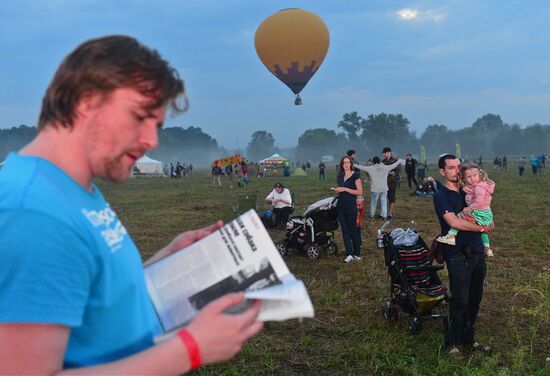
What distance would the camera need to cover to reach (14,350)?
1.07 m

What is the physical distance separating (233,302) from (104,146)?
52 cm

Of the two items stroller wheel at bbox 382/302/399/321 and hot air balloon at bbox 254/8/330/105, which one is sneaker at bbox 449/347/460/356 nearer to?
stroller wheel at bbox 382/302/399/321

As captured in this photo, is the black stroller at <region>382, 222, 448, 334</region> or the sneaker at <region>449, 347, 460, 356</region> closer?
the sneaker at <region>449, 347, 460, 356</region>

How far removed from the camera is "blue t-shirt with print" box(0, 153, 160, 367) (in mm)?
1062

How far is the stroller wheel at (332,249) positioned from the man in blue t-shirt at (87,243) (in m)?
8.60

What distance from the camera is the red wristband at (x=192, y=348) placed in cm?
122

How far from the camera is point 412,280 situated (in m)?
5.99

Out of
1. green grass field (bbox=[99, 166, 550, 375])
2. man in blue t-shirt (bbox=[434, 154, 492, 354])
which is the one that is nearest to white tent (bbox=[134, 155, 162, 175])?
green grass field (bbox=[99, 166, 550, 375])

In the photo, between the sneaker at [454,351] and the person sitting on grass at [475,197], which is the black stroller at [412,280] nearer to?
the sneaker at [454,351]

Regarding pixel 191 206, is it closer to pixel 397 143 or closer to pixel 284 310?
pixel 284 310

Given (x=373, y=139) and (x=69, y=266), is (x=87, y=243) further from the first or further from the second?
(x=373, y=139)

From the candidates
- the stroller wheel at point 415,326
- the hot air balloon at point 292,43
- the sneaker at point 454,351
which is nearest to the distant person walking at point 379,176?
the stroller wheel at point 415,326

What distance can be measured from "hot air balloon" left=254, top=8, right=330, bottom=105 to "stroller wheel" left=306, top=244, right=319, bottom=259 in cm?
1740

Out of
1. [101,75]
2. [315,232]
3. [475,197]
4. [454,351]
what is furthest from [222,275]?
[315,232]
